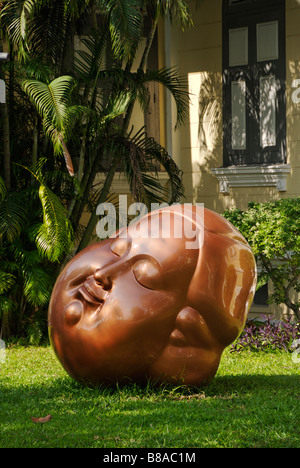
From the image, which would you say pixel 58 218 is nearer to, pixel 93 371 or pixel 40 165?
pixel 40 165

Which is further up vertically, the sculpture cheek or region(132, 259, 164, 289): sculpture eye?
region(132, 259, 164, 289): sculpture eye

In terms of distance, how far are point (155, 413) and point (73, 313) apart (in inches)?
43.8

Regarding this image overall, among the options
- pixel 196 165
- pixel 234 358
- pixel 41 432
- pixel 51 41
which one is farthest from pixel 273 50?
pixel 41 432

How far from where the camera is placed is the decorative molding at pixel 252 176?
37.9 ft

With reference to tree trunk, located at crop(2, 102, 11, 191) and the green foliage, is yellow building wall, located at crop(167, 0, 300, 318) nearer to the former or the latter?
the green foliage

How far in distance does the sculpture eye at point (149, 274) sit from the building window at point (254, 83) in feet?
19.4

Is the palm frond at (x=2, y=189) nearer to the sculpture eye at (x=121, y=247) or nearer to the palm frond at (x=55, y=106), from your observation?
the palm frond at (x=55, y=106)

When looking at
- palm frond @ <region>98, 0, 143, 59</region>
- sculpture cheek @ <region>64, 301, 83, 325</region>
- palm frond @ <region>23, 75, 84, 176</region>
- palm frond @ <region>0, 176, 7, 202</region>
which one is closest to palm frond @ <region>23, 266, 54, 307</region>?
palm frond @ <region>0, 176, 7, 202</region>

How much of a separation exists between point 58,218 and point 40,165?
1067mm

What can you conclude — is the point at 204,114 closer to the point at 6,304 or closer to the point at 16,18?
the point at 16,18

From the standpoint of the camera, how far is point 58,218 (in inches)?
371

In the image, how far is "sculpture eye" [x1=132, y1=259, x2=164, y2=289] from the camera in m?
6.26

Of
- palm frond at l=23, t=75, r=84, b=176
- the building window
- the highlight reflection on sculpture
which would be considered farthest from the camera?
the building window

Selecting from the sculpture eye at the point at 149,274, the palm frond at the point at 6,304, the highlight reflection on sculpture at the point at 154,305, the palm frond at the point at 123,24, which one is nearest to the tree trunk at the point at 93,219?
the palm frond at the point at 6,304
